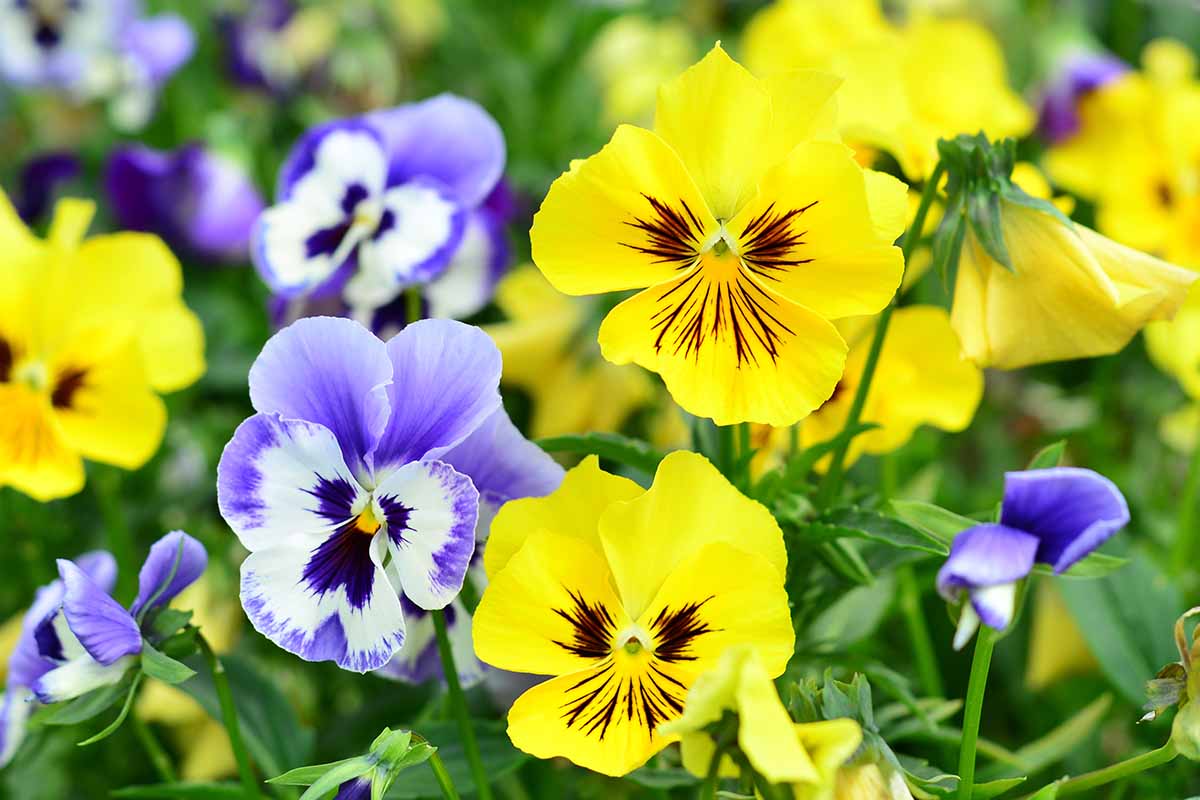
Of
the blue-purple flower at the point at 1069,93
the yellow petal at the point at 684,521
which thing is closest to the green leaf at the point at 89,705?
the yellow petal at the point at 684,521

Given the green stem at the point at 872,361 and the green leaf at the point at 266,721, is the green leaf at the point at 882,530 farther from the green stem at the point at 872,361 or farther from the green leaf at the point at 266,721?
the green leaf at the point at 266,721

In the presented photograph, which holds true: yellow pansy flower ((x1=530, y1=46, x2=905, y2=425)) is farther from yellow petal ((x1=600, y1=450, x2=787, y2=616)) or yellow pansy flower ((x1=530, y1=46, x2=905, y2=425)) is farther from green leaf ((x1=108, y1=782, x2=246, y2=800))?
green leaf ((x1=108, y1=782, x2=246, y2=800))

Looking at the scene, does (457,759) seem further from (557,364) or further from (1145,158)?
(1145,158)

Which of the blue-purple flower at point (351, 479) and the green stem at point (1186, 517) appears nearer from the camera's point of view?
the blue-purple flower at point (351, 479)

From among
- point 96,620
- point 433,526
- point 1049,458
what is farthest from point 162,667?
point 1049,458

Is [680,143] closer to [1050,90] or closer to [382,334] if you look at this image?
[382,334]

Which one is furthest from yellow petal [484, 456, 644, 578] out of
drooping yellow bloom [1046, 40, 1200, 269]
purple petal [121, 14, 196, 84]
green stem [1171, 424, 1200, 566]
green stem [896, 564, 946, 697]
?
purple petal [121, 14, 196, 84]
